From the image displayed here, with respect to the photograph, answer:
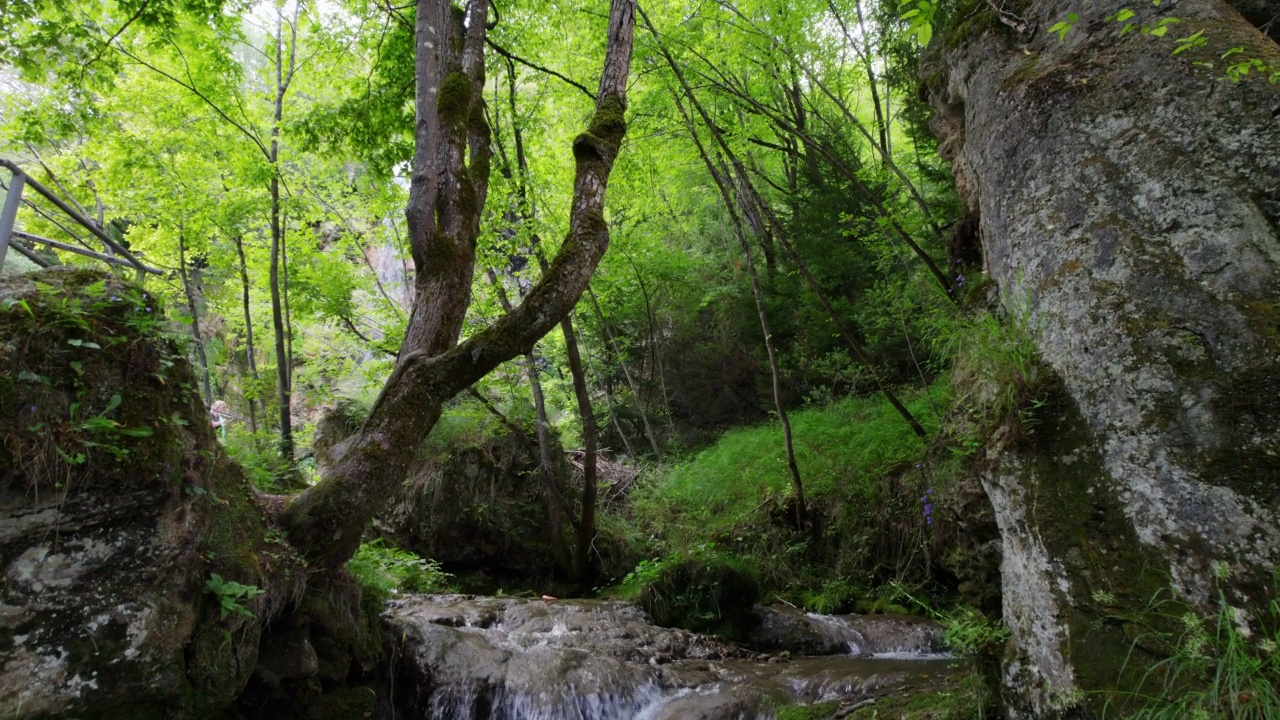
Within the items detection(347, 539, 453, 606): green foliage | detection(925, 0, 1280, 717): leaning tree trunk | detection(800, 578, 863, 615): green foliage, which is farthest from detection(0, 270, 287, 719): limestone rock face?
detection(800, 578, 863, 615): green foliage

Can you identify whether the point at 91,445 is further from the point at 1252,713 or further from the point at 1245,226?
the point at 1245,226

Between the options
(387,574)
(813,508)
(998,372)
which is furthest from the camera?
(813,508)

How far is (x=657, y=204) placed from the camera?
14.6m

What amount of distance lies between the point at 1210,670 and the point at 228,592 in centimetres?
422

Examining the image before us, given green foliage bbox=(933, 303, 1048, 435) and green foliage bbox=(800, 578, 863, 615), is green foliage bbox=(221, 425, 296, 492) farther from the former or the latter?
green foliage bbox=(800, 578, 863, 615)

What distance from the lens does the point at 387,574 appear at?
16.0ft

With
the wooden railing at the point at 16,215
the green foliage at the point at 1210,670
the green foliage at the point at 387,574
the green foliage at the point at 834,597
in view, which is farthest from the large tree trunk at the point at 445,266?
the green foliage at the point at 834,597

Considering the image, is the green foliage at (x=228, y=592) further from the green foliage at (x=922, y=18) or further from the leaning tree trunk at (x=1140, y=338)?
the green foliage at (x=922, y=18)

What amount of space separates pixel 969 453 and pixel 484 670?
3899mm

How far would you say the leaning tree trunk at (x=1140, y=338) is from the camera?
7.45ft

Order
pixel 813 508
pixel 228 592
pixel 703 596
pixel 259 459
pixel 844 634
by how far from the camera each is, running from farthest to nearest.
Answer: pixel 813 508, pixel 703 596, pixel 844 634, pixel 259 459, pixel 228 592

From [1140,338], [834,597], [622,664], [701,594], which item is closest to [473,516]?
[701,594]

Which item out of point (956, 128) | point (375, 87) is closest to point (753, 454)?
point (956, 128)

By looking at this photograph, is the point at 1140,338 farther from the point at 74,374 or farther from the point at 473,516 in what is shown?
the point at 473,516
